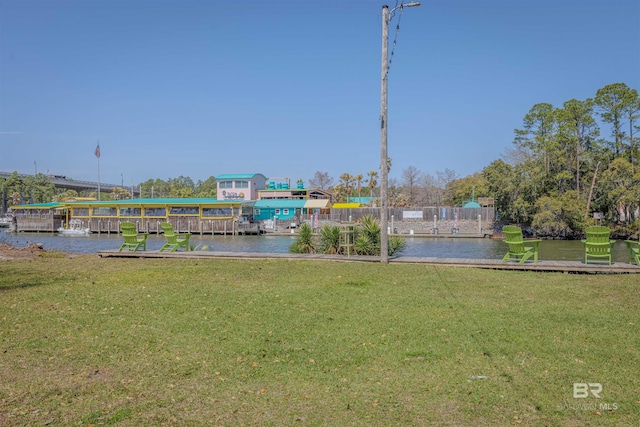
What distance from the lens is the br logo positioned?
13.3 feet

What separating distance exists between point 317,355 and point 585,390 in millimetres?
2587

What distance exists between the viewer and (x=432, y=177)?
101312 millimetres

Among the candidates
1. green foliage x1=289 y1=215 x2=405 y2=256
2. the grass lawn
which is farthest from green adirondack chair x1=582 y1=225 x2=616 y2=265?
green foliage x1=289 y1=215 x2=405 y2=256

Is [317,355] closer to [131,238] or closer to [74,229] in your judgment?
[131,238]

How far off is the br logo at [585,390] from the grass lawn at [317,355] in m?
0.02

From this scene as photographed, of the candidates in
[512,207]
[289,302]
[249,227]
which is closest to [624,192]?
[512,207]

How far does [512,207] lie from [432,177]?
49021 millimetres

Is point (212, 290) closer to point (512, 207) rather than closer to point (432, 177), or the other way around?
point (512, 207)

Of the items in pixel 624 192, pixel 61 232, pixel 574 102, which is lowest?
pixel 61 232

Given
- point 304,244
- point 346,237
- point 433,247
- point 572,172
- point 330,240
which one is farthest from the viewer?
point 572,172

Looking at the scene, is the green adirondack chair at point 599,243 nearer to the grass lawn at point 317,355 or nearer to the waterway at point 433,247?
the grass lawn at point 317,355

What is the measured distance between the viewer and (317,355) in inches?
204

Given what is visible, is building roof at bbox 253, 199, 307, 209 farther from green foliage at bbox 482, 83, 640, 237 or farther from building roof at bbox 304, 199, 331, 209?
green foliage at bbox 482, 83, 640, 237

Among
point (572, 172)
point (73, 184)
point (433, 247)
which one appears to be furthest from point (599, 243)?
point (73, 184)
